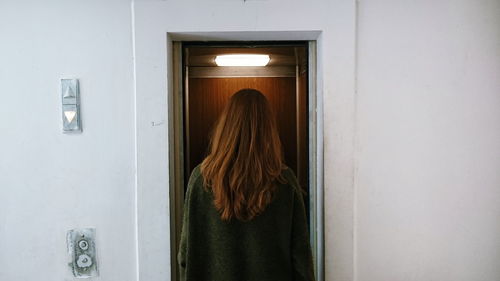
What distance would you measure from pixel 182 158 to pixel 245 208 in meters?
0.89

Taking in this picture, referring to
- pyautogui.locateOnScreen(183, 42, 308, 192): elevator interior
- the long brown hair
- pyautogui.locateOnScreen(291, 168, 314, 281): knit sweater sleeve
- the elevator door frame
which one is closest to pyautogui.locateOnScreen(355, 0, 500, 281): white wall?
the elevator door frame

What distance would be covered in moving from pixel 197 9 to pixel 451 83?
1.48 m

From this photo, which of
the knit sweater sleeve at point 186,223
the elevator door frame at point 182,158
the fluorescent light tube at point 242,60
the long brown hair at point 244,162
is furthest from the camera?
the fluorescent light tube at point 242,60

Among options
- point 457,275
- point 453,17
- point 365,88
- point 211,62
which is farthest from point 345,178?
point 211,62

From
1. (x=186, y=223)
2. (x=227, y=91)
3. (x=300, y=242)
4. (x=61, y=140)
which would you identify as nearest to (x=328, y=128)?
(x=300, y=242)

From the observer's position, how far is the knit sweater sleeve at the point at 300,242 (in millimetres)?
1817

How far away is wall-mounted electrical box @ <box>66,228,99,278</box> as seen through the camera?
2322mm

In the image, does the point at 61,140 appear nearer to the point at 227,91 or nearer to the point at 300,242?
the point at 300,242

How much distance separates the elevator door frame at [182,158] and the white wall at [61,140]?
0.78ft

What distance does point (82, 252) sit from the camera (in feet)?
7.64

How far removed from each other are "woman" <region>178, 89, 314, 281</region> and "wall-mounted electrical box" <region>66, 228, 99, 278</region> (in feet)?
2.57

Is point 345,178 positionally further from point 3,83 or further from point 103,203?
point 3,83

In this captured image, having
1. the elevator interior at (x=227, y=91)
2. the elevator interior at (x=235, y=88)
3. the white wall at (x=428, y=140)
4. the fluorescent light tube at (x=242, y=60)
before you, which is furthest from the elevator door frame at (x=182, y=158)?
the elevator interior at (x=227, y=91)

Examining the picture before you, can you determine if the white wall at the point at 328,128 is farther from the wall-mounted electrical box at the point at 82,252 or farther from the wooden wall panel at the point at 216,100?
the wooden wall panel at the point at 216,100
